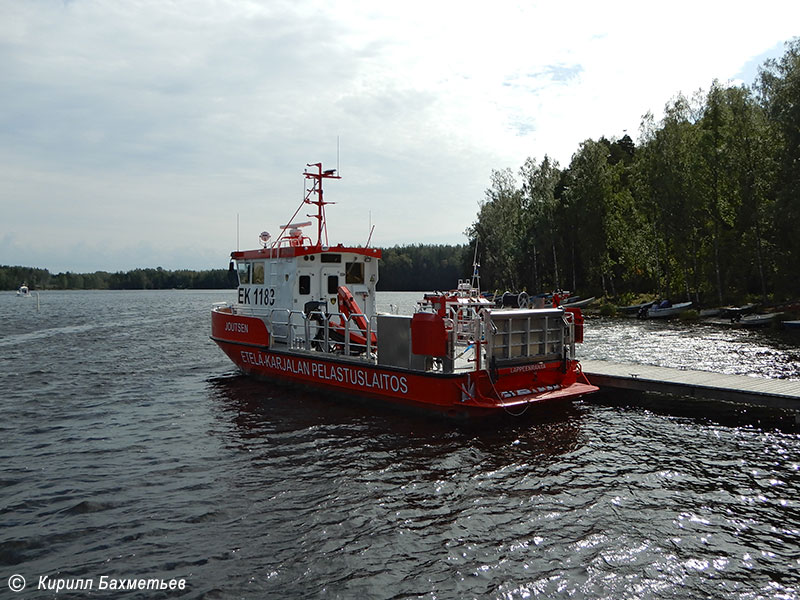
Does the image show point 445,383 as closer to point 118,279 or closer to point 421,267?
point 421,267

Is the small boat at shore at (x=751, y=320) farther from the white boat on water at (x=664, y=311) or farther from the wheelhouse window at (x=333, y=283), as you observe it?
the wheelhouse window at (x=333, y=283)

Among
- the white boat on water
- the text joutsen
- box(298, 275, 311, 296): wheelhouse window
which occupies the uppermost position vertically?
box(298, 275, 311, 296): wheelhouse window

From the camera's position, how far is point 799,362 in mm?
18438

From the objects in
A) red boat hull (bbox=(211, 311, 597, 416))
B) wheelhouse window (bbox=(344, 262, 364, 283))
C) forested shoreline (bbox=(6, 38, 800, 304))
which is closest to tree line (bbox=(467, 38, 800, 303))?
forested shoreline (bbox=(6, 38, 800, 304))

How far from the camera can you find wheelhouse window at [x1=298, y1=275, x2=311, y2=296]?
51.8ft

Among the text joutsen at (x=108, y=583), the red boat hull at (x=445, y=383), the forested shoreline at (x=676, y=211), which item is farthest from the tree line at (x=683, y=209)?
the text joutsen at (x=108, y=583)

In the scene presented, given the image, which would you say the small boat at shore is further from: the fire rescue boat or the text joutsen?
the text joutsen

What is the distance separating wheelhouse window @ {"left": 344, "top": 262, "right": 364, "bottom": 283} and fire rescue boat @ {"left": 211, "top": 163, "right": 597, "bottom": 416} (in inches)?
1.2

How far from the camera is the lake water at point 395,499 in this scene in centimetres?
614

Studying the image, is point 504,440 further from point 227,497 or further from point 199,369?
point 199,369

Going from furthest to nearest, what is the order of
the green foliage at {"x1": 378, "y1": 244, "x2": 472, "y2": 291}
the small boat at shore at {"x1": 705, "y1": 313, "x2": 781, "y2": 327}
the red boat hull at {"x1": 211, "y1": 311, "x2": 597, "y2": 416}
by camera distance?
1. the green foliage at {"x1": 378, "y1": 244, "x2": 472, "y2": 291}
2. the small boat at shore at {"x1": 705, "y1": 313, "x2": 781, "y2": 327}
3. the red boat hull at {"x1": 211, "y1": 311, "x2": 597, "y2": 416}

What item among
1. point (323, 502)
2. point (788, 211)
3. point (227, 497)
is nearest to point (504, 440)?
point (323, 502)

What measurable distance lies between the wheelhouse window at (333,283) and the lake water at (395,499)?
3115 millimetres

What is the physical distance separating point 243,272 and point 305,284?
3.04 m
